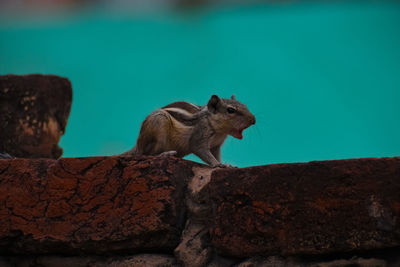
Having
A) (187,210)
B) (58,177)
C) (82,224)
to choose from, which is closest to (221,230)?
(187,210)

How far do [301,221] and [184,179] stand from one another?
0.58 meters

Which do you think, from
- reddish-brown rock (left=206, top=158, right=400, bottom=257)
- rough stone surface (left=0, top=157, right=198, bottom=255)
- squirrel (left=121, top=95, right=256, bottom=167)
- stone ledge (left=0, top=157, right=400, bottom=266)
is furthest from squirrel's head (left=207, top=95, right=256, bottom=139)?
reddish-brown rock (left=206, top=158, right=400, bottom=257)

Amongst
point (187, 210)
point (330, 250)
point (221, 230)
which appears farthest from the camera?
point (187, 210)

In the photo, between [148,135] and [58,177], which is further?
[148,135]

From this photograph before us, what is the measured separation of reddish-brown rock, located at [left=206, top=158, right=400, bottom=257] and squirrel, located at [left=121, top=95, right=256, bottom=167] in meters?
0.83

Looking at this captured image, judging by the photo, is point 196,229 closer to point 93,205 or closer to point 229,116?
point 93,205

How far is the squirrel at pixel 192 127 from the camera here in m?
2.66

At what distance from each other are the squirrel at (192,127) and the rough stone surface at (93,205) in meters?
0.61

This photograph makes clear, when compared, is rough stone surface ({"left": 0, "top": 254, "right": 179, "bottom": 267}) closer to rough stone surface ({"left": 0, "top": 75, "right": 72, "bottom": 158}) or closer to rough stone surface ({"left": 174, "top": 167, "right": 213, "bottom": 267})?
rough stone surface ({"left": 174, "top": 167, "right": 213, "bottom": 267})

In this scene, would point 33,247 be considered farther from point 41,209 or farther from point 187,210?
point 187,210

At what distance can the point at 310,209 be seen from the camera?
1.75 meters

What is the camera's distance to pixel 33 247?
6.65ft

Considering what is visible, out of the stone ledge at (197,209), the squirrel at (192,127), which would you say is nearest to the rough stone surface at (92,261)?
the stone ledge at (197,209)

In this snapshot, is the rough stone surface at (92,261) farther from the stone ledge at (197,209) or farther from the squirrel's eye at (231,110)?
the squirrel's eye at (231,110)
